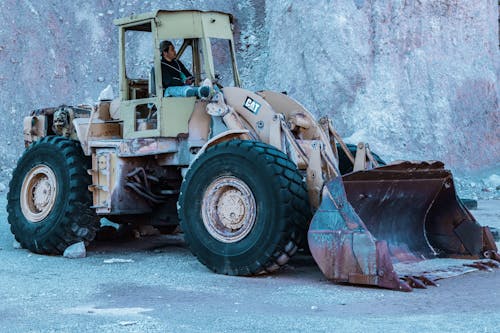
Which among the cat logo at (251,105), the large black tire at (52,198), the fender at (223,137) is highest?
the cat logo at (251,105)

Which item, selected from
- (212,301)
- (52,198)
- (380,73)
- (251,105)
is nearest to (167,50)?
(251,105)

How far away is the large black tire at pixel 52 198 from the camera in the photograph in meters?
10.7

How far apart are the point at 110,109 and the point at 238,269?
361 centimetres

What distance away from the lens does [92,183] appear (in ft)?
35.3

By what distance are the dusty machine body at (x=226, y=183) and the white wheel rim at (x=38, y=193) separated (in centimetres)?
2

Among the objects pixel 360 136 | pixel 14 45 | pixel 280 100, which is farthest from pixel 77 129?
pixel 14 45

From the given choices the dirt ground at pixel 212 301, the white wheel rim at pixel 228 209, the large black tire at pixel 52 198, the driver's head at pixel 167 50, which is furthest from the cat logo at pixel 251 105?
the large black tire at pixel 52 198

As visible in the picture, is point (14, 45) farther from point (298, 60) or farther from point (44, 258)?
point (44, 258)

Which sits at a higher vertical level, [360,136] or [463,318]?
[360,136]

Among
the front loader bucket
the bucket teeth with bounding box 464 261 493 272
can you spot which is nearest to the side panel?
the front loader bucket

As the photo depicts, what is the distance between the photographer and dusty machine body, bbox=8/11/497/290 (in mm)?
8586

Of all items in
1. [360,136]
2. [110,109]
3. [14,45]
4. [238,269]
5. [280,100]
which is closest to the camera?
[238,269]

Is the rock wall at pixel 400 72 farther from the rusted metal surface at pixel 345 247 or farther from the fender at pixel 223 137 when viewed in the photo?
the rusted metal surface at pixel 345 247

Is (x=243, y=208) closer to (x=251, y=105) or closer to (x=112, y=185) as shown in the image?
(x=251, y=105)
